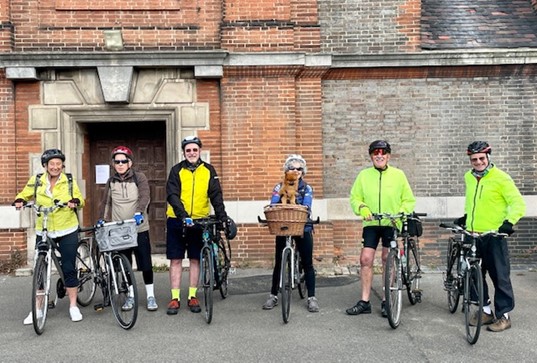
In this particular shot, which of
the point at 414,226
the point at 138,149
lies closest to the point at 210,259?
the point at 414,226

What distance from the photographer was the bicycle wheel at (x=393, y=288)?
5.32 meters

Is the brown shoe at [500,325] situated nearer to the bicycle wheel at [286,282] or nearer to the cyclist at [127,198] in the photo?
the bicycle wheel at [286,282]

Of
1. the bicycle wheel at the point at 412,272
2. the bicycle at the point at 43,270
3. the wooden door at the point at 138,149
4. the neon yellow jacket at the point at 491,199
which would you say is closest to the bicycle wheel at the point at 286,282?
the bicycle wheel at the point at 412,272

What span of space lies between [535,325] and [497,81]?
4.72 metres

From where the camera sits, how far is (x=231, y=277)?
26.0ft

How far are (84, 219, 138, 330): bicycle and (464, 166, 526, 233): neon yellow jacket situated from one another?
361 cm

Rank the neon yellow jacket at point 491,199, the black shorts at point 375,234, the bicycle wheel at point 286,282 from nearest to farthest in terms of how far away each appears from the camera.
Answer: the neon yellow jacket at point 491,199 → the bicycle wheel at point 286,282 → the black shorts at point 375,234

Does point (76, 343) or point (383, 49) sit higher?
point (383, 49)

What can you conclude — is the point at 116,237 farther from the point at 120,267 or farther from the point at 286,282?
the point at 286,282

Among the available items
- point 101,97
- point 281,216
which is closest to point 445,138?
point 281,216

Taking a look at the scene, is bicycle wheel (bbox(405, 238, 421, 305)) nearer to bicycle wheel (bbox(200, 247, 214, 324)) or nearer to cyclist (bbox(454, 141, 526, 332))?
cyclist (bbox(454, 141, 526, 332))

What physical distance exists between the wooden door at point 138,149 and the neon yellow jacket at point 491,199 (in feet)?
17.4

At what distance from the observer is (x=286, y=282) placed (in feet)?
18.4

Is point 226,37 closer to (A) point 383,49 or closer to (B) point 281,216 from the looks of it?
(A) point 383,49
